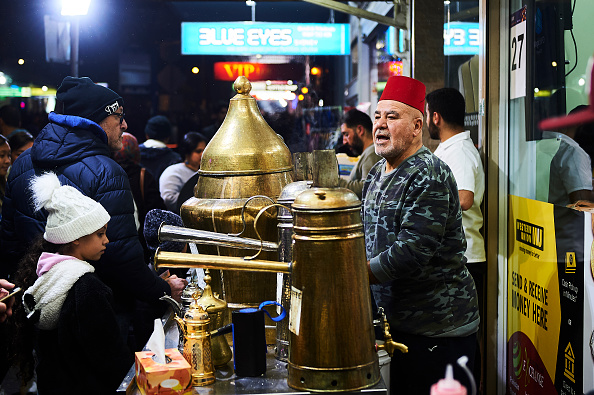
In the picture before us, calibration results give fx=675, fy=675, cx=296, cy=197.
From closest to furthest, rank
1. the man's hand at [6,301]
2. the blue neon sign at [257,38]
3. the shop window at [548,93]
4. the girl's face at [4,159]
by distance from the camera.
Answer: the man's hand at [6,301] < the shop window at [548,93] < the girl's face at [4,159] < the blue neon sign at [257,38]

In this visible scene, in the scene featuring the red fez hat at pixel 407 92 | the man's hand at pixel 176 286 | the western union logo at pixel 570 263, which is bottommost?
the man's hand at pixel 176 286

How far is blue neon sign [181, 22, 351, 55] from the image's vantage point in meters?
6.54

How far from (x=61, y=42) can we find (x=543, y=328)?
3806 mm

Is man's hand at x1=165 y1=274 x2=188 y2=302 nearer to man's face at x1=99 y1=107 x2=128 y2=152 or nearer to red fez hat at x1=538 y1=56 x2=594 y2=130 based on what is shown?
man's face at x1=99 y1=107 x2=128 y2=152

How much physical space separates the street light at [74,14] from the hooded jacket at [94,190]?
1.85m

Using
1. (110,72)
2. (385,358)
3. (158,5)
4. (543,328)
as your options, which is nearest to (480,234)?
(543,328)

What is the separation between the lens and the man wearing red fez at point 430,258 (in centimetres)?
240

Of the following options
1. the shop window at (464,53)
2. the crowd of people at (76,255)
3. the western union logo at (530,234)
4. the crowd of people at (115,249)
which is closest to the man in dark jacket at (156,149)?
the crowd of people at (76,255)

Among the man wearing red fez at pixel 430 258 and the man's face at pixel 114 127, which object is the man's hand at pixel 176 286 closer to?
the man's face at pixel 114 127

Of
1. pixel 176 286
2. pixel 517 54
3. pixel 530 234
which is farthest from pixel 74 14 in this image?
pixel 530 234

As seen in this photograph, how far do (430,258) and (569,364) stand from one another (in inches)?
37.5

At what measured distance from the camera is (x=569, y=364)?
111 inches

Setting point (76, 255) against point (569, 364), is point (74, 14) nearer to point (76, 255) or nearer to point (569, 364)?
point (76, 255)

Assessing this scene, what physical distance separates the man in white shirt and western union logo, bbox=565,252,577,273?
0.86 m
